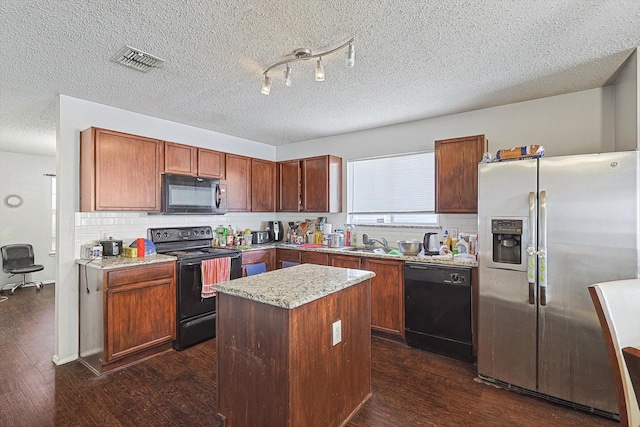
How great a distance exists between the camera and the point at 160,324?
9.84 ft

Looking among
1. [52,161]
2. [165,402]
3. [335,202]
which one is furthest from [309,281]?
[52,161]

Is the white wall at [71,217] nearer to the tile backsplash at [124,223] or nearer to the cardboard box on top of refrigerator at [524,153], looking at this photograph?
the tile backsplash at [124,223]

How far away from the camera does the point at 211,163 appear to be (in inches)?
157

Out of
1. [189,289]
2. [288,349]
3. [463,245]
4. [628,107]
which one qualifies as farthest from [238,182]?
[628,107]

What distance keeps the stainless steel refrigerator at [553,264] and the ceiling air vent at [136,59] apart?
2670mm

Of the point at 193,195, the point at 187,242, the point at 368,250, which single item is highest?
the point at 193,195

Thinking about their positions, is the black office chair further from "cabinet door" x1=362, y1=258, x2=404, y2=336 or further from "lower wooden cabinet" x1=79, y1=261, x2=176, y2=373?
"cabinet door" x1=362, y1=258, x2=404, y2=336

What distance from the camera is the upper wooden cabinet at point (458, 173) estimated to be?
3.13 meters

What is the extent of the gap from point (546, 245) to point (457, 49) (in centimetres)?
153

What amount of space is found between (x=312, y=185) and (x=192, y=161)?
1.59 meters

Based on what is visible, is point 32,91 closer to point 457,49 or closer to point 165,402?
point 165,402

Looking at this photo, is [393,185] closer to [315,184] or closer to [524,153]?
[315,184]

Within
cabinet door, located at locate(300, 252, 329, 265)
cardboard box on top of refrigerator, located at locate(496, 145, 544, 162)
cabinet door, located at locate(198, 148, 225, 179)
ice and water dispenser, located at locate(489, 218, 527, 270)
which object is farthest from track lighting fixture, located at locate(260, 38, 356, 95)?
cabinet door, located at locate(300, 252, 329, 265)

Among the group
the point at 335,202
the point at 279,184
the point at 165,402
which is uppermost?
the point at 279,184
